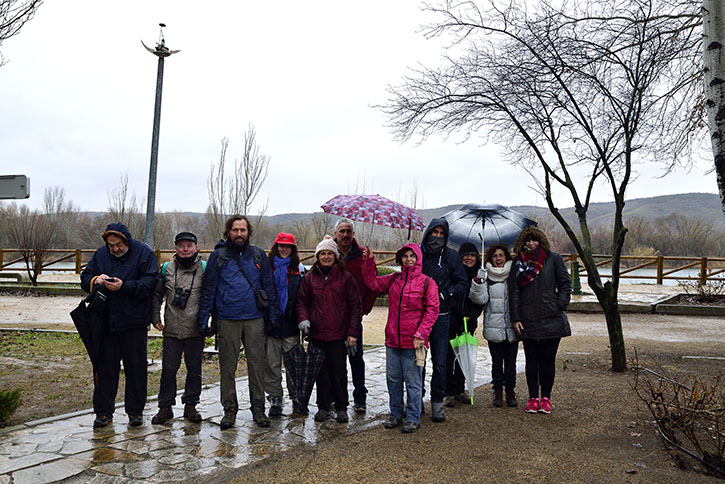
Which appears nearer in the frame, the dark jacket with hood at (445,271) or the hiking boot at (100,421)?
the hiking boot at (100,421)

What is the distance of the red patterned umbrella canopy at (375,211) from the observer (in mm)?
5137

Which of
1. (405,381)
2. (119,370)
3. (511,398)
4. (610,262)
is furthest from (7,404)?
(610,262)

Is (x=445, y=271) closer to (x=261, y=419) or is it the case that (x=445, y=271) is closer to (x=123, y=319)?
(x=261, y=419)

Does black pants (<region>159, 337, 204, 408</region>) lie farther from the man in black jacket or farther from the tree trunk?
the tree trunk

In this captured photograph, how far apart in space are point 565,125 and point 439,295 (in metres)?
3.59

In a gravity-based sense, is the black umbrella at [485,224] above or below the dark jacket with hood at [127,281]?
above

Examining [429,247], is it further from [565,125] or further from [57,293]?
[57,293]

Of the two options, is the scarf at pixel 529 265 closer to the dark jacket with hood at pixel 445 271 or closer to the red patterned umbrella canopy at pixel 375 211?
the dark jacket with hood at pixel 445 271

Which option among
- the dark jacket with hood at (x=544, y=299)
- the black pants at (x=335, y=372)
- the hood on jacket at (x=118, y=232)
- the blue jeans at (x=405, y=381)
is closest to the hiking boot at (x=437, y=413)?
the blue jeans at (x=405, y=381)

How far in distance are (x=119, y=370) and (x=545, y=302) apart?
3825 mm

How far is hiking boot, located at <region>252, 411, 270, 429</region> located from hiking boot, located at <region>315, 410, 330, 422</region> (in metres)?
0.45

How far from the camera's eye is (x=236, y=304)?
4887 mm

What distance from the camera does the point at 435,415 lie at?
5.07 metres

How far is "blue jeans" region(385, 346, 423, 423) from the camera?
15.9ft
